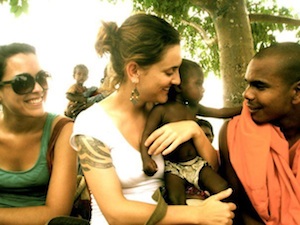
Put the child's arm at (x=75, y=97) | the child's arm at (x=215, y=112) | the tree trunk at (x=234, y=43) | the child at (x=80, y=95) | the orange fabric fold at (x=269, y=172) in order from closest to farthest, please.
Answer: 1. the orange fabric fold at (x=269, y=172)
2. the child's arm at (x=215, y=112)
3. the tree trunk at (x=234, y=43)
4. the child at (x=80, y=95)
5. the child's arm at (x=75, y=97)

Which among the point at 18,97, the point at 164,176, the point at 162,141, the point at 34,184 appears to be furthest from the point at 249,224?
the point at 18,97

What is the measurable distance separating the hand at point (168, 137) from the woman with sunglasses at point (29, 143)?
1.82 ft

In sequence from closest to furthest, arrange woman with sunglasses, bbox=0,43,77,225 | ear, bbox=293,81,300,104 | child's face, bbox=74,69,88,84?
1. ear, bbox=293,81,300,104
2. woman with sunglasses, bbox=0,43,77,225
3. child's face, bbox=74,69,88,84

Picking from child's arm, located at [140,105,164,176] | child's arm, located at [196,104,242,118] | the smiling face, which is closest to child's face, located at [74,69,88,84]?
child's arm, located at [196,104,242,118]

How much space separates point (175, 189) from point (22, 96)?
1.05m

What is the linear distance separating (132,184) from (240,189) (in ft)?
1.93

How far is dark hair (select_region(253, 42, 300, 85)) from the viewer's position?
2012mm

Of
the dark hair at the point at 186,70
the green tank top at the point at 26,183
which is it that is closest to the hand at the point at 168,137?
the dark hair at the point at 186,70

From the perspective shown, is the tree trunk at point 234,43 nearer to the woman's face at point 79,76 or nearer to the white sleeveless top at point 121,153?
the white sleeveless top at point 121,153

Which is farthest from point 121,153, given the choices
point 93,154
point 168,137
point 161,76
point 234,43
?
point 234,43

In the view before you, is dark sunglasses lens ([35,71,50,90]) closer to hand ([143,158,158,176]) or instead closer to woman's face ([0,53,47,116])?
woman's face ([0,53,47,116])

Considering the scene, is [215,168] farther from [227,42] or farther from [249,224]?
[227,42]

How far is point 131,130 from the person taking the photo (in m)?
2.14

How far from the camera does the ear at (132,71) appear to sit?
2102 mm
